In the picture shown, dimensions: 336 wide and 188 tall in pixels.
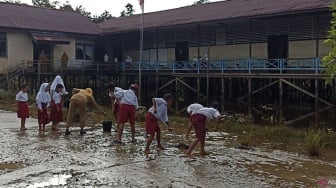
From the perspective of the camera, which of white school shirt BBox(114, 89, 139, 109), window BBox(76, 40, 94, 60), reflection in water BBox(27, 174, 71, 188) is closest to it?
reflection in water BBox(27, 174, 71, 188)

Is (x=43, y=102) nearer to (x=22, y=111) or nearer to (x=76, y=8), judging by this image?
(x=22, y=111)

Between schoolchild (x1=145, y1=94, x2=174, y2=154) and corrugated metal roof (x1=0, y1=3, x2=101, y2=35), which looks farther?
corrugated metal roof (x1=0, y1=3, x2=101, y2=35)

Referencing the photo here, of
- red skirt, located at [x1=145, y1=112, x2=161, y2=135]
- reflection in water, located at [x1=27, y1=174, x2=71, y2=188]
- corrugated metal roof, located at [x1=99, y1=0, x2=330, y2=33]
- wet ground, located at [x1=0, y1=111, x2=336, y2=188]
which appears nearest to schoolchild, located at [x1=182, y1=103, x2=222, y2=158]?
wet ground, located at [x1=0, y1=111, x2=336, y2=188]

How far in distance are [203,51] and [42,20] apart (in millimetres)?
12328

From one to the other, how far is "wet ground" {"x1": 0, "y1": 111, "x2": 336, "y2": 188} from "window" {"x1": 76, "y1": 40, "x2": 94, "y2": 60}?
68.4 feet

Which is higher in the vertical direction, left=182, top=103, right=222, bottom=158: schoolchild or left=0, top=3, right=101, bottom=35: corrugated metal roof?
left=0, top=3, right=101, bottom=35: corrugated metal roof

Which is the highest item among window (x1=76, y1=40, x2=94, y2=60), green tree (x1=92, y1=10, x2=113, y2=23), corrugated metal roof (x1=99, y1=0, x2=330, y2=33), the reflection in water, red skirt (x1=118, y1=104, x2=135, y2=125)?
green tree (x1=92, y1=10, x2=113, y2=23)

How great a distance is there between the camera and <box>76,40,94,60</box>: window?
32031mm

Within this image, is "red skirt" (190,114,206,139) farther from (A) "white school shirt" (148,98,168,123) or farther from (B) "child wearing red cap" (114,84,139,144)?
(B) "child wearing red cap" (114,84,139,144)

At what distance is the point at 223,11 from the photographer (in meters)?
24.1

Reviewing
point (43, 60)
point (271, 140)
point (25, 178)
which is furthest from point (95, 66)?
point (25, 178)

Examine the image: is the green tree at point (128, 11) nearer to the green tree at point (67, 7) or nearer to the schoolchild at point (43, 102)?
the green tree at point (67, 7)

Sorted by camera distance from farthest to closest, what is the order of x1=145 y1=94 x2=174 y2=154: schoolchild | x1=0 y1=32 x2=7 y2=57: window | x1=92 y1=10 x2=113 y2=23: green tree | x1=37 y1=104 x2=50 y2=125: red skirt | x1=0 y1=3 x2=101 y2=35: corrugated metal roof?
x1=92 y1=10 x2=113 y2=23: green tree, x1=0 y1=3 x2=101 y2=35: corrugated metal roof, x1=0 y1=32 x2=7 y2=57: window, x1=37 y1=104 x2=50 y2=125: red skirt, x1=145 y1=94 x2=174 y2=154: schoolchild

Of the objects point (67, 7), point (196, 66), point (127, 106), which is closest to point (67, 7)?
point (67, 7)
